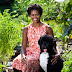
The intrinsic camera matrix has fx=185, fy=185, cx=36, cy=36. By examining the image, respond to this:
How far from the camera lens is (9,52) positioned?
3.65 metres

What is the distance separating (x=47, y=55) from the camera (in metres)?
2.37

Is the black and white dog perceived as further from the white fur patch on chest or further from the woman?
the woman

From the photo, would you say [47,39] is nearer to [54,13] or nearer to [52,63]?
[52,63]

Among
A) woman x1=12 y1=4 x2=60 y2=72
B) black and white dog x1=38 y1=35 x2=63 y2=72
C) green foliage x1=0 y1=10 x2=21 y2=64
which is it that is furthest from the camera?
green foliage x1=0 y1=10 x2=21 y2=64

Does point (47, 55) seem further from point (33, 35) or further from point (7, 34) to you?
point (7, 34)

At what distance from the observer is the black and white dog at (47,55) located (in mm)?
2340

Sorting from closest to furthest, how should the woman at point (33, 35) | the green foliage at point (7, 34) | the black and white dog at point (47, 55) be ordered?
the black and white dog at point (47, 55) → the woman at point (33, 35) → the green foliage at point (7, 34)

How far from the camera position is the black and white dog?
2340 mm

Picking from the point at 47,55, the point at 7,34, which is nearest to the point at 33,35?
the point at 47,55

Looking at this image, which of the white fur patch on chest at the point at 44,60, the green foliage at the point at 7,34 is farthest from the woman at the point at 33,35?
the green foliage at the point at 7,34

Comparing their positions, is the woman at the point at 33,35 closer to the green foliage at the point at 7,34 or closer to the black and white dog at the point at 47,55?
the black and white dog at the point at 47,55

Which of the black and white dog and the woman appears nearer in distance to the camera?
the black and white dog

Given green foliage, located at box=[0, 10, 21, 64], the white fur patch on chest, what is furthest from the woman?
green foliage, located at box=[0, 10, 21, 64]

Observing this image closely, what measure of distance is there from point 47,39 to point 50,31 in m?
0.54
